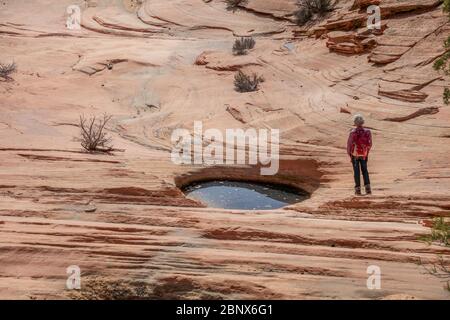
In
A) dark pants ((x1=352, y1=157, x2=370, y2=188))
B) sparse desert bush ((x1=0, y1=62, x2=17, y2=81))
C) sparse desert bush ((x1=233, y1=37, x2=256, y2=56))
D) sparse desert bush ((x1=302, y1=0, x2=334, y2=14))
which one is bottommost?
dark pants ((x1=352, y1=157, x2=370, y2=188))

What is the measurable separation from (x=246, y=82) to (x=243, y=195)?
15.8 ft

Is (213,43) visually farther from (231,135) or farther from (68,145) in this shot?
(68,145)

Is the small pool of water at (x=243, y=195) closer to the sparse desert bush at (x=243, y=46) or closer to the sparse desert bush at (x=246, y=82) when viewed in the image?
the sparse desert bush at (x=246, y=82)

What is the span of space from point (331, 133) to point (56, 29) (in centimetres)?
1208

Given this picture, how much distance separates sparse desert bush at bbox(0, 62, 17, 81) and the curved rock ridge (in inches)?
9.6

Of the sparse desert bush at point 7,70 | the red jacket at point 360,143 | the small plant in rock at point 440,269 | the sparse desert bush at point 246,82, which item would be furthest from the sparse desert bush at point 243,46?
the small plant in rock at point 440,269

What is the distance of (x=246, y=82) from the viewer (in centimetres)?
1368

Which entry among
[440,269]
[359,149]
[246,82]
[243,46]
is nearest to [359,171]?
[359,149]

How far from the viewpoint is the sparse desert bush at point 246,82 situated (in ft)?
44.6

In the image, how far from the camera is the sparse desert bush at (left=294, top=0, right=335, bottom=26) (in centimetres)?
1694

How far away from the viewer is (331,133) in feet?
35.4

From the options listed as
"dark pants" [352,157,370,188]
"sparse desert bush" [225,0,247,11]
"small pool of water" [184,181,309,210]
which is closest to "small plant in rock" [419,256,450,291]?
"dark pants" [352,157,370,188]

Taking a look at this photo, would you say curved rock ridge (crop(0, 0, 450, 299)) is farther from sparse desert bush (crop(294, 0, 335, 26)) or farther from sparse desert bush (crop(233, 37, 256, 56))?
sparse desert bush (crop(294, 0, 335, 26))

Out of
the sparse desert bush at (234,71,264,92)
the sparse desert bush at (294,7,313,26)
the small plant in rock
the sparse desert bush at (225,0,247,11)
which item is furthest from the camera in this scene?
the sparse desert bush at (225,0,247,11)
